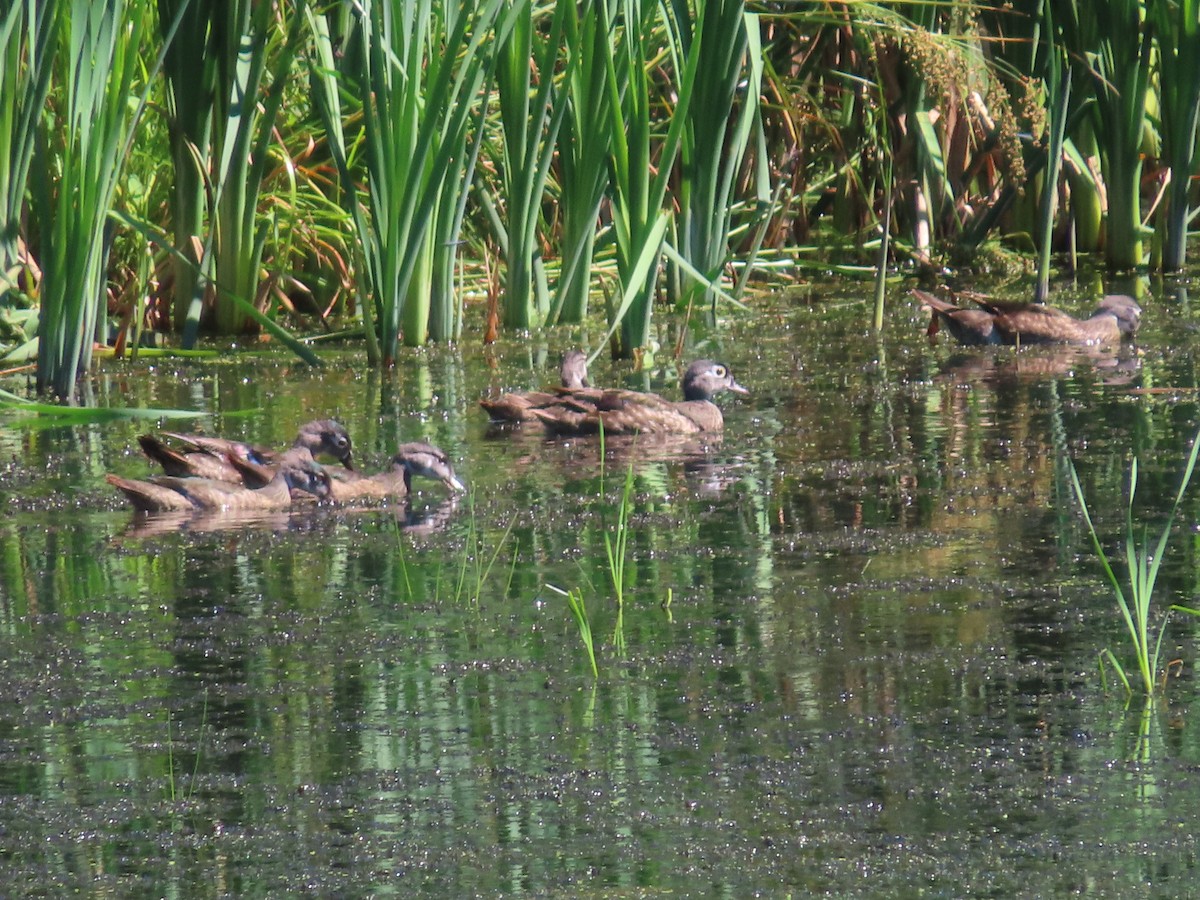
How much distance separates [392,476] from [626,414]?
1.38 m

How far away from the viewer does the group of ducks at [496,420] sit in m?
7.07

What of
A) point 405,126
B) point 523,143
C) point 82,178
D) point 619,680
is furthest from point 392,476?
point 523,143

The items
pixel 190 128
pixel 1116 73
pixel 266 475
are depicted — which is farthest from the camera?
pixel 1116 73

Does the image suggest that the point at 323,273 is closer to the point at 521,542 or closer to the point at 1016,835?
the point at 521,542

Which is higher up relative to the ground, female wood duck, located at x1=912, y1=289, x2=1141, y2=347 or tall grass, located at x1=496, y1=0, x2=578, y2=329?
tall grass, located at x1=496, y1=0, x2=578, y2=329

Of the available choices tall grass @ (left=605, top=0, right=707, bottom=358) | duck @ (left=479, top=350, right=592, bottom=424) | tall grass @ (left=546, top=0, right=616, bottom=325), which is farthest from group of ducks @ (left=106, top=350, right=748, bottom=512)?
tall grass @ (left=546, top=0, right=616, bottom=325)

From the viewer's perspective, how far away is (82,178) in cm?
806

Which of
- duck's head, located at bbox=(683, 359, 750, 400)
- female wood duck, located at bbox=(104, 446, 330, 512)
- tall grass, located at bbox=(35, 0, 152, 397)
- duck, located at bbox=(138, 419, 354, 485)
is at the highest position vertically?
tall grass, located at bbox=(35, 0, 152, 397)

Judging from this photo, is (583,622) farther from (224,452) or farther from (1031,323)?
(1031,323)

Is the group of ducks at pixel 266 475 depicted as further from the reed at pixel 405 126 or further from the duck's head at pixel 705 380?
the reed at pixel 405 126

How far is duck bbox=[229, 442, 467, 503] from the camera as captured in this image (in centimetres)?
717

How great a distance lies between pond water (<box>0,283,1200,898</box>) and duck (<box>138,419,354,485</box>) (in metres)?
0.30

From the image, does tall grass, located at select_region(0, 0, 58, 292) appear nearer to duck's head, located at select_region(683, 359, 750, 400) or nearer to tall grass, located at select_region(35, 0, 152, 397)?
tall grass, located at select_region(35, 0, 152, 397)

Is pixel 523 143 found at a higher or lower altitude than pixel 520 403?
higher
